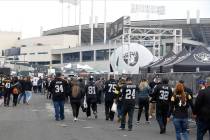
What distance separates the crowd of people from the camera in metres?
11.2

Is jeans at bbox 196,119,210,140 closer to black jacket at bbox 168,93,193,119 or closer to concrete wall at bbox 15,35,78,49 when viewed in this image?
black jacket at bbox 168,93,193,119

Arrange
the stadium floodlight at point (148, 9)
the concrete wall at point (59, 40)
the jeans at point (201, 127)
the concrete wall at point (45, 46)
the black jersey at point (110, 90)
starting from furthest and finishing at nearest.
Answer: the concrete wall at point (59, 40), the concrete wall at point (45, 46), the stadium floodlight at point (148, 9), the black jersey at point (110, 90), the jeans at point (201, 127)

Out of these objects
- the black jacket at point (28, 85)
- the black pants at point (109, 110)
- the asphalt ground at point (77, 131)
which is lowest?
the asphalt ground at point (77, 131)

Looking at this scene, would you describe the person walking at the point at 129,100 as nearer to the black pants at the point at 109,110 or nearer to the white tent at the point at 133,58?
the black pants at the point at 109,110

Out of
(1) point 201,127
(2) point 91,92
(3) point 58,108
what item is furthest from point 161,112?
(2) point 91,92

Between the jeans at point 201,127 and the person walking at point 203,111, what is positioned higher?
the person walking at point 203,111

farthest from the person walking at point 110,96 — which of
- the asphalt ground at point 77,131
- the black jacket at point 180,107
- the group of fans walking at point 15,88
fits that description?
the group of fans walking at point 15,88

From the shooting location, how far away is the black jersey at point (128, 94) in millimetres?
16406

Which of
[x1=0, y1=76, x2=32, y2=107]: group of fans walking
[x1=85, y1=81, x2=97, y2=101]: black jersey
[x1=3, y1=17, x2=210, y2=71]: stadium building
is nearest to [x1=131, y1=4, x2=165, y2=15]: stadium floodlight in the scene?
[x1=3, y1=17, x2=210, y2=71]: stadium building

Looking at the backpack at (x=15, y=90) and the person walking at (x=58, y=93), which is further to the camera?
the backpack at (x=15, y=90)

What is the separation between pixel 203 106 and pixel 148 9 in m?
83.4

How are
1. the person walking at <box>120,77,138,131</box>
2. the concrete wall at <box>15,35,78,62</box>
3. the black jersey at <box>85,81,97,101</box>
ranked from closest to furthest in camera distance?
1. the person walking at <box>120,77,138,131</box>
2. the black jersey at <box>85,81,97,101</box>
3. the concrete wall at <box>15,35,78,62</box>

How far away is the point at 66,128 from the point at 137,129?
2240 millimetres

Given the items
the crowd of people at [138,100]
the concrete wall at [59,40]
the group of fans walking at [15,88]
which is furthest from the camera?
the concrete wall at [59,40]
